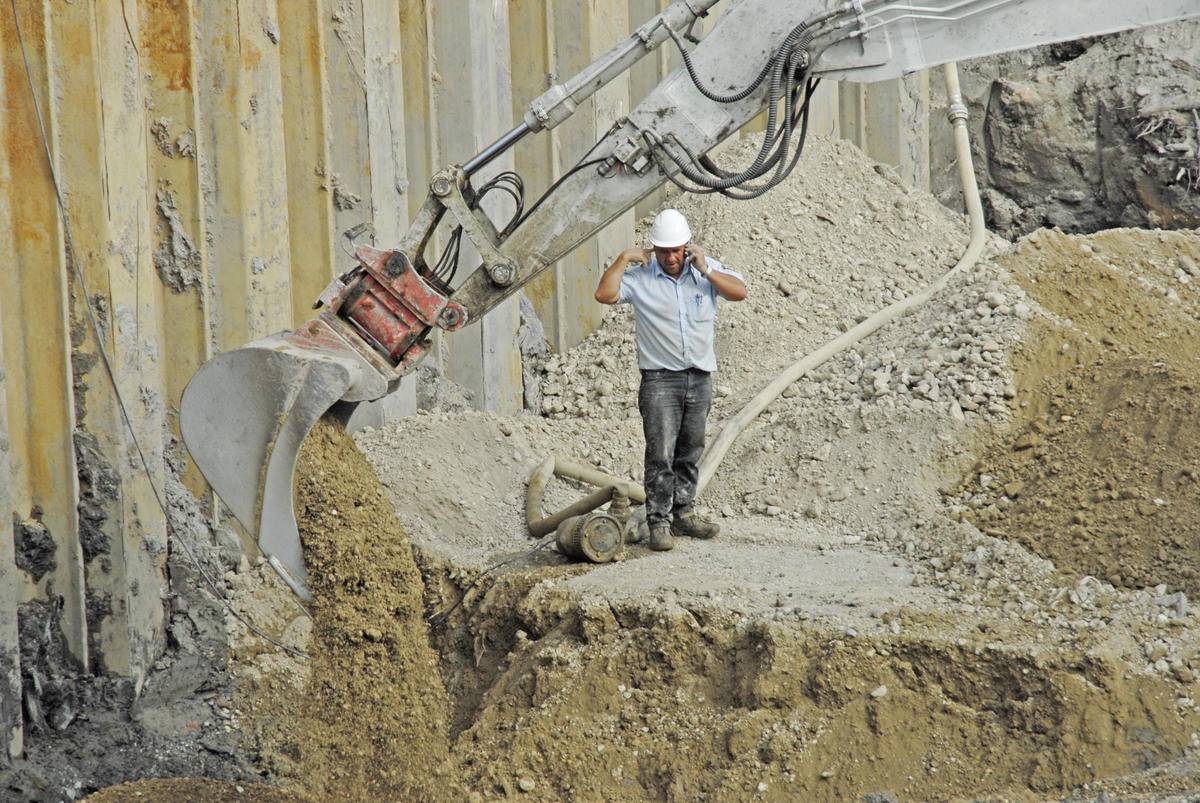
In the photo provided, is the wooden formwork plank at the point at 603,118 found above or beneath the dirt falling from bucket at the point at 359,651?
above

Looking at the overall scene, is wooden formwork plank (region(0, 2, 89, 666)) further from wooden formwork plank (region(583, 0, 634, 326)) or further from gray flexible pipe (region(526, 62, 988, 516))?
wooden formwork plank (region(583, 0, 634, 326))

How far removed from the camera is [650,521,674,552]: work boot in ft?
22.7

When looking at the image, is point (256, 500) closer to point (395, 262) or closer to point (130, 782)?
point (395, 262)

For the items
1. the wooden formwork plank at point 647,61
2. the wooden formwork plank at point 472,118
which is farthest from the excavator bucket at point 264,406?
the wooden formwork plank at point 647,61

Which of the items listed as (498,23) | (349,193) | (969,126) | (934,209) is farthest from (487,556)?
(969,126)

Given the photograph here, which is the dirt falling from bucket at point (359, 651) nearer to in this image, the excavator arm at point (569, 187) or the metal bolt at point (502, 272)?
the excavator arm at point (569, 187)

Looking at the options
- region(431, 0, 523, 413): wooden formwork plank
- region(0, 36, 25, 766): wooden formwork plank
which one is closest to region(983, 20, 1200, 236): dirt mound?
region(431, 0, 523, 413): wooden formwork plank

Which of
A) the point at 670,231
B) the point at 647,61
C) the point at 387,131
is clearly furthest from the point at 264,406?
the point at 647,61

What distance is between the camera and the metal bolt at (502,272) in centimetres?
503

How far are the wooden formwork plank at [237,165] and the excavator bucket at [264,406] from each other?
6.13 ft

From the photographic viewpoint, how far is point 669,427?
6.95 meters

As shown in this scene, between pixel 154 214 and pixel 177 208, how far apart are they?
119 mm

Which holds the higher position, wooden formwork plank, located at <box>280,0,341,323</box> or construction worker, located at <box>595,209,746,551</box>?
wooden formwork plank, located at <box>280,0,341,323</box>

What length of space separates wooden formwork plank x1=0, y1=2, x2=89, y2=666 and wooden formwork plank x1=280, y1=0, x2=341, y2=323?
5.44 feet
